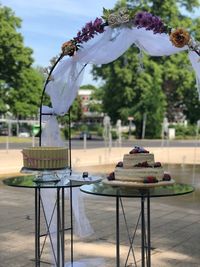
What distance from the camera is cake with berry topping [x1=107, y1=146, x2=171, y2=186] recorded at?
4.56m

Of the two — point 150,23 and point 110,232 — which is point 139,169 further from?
point 110,232

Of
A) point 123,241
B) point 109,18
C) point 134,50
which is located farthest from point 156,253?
point 134,50

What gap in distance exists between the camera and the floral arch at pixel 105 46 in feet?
17.1

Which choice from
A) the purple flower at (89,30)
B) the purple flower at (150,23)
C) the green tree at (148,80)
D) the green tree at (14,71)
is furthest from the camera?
the green tree at (148,80)

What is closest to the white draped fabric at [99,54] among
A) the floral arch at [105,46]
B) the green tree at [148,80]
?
the floral arch at [105,46]

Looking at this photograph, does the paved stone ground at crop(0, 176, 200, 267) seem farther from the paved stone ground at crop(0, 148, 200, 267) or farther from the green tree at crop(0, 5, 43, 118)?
the green tree at crop(0, 5, 43, 118)

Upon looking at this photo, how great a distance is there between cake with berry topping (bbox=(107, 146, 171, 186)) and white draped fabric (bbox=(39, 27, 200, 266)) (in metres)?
1.38

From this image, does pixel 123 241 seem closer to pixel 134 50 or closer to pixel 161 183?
pixel 161 183

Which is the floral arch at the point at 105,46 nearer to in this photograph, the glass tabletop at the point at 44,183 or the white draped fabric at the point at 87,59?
the white draped fabric at the point at 87,59

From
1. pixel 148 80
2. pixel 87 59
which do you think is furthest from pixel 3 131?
pixel 87 59

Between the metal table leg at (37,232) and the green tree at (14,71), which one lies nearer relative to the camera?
the metal table leg at (37,232)

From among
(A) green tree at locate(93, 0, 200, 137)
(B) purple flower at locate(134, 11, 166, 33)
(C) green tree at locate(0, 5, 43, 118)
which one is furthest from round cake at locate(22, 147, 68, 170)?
(A) green tree at locate(93, 0, 200, 137)

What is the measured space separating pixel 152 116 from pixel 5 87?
53.9 ft

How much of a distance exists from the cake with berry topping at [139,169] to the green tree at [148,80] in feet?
156
